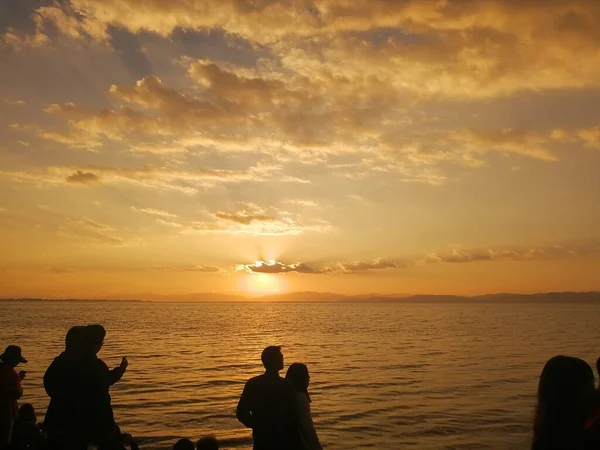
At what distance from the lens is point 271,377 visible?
264 inches

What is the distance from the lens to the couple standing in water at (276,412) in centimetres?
664

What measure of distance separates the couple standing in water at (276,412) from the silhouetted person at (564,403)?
293 centimetres

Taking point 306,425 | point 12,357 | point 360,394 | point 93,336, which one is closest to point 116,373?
point 93,336

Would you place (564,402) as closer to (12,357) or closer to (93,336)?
(93,336)

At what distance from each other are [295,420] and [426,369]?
29725 millimetres

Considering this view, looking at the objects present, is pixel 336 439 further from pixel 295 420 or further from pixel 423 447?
pixel 295 420

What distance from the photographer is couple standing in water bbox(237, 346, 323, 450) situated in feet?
21.8

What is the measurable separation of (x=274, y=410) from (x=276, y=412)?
0.03m

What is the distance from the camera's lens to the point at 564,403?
14.9 ft

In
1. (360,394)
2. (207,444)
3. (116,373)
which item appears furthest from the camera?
(360,394)

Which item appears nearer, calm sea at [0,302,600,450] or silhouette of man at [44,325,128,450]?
silhouette of man at [44,325,128,450]

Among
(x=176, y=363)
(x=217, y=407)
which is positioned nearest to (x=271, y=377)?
(x=217, y=407)

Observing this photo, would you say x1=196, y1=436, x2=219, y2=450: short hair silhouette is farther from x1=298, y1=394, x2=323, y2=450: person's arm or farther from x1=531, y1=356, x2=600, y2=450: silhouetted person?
x1=531, y1=356, x2=600, y2=450: silhouetted person

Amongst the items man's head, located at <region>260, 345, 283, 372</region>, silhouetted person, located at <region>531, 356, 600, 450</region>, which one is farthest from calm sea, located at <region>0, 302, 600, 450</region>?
silhouetted person, located at <region>531, 356, 600, 450</region>
